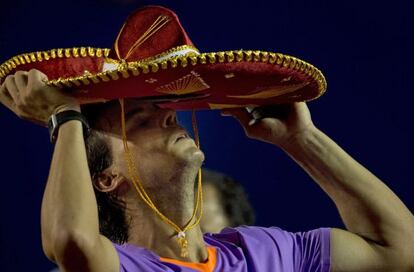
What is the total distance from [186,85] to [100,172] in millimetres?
289

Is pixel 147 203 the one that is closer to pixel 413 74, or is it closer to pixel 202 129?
→ pixel 202 129

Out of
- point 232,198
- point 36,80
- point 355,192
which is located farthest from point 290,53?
point 36,80

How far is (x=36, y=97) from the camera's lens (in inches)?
51.4

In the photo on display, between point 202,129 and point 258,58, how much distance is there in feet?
4.03

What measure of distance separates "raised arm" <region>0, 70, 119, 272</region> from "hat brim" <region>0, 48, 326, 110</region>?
0.11ft

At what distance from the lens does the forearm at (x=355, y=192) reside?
1536mm

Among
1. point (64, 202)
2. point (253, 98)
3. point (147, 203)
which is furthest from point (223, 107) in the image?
point (64, 202)

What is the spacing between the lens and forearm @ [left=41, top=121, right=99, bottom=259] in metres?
1.21

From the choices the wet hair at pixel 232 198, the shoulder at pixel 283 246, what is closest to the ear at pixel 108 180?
the shoulder at pixel 283 246

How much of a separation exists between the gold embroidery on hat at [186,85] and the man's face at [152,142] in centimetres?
13

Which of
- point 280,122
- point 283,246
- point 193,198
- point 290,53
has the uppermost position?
point 290,53

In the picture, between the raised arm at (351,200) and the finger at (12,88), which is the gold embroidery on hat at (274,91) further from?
the finger at (12,88)

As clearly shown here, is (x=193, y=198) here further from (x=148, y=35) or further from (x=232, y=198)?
(x=232, y=198)

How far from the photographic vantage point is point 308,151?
5.30 feet
